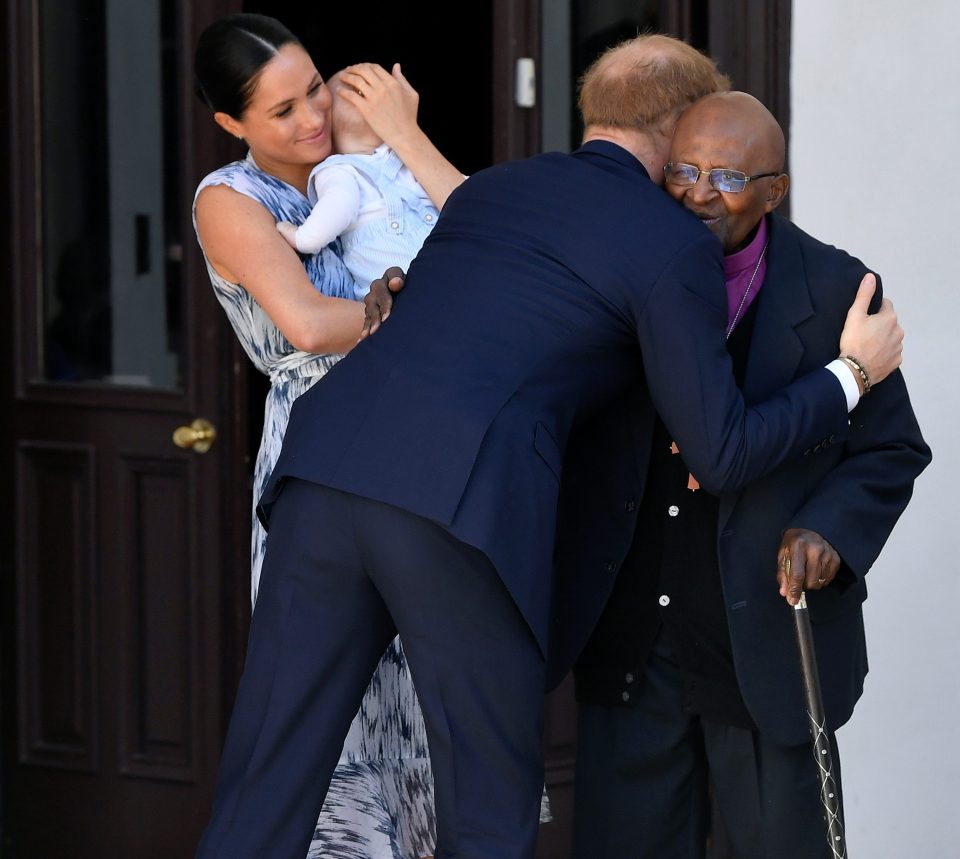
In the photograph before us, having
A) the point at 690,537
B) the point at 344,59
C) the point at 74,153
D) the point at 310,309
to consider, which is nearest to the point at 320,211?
the point at 310,309

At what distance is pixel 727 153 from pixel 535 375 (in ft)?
1.58

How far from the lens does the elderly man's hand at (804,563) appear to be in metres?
2.45

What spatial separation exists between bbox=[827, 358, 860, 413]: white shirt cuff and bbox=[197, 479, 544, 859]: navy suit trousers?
623mm

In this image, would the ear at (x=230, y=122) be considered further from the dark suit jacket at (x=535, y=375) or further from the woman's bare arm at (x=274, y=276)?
the dark suit jacket at (x=535, y=375)

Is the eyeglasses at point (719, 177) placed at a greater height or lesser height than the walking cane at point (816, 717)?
greater

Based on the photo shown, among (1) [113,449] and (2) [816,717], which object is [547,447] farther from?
(1) [113,449]

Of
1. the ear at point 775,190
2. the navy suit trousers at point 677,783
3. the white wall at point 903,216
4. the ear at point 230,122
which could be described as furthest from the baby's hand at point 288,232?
the white wall at point 903,216

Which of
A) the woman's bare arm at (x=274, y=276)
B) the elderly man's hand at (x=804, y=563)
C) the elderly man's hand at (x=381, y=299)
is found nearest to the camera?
the elderly man's hand at (x=804, y=563)

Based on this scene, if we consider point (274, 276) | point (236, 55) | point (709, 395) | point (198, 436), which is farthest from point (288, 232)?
point (198, 436)

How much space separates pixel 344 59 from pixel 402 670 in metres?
3.26

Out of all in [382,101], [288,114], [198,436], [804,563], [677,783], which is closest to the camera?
[804,563]

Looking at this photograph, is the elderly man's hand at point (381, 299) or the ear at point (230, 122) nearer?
the elderly man's hand at point (381, 299)

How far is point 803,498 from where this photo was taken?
2586mm

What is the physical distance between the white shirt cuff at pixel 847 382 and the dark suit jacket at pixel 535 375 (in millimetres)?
20
